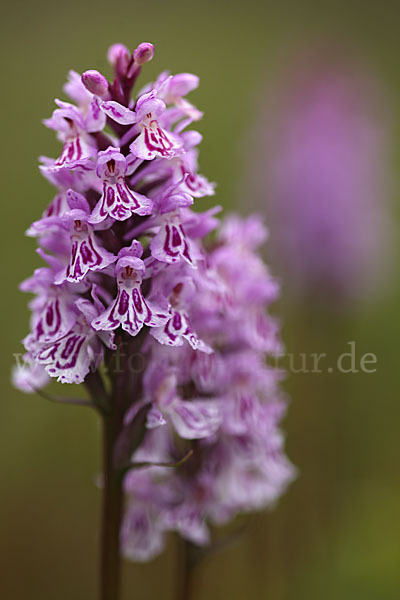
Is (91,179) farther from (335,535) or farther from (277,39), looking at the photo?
(277,39)

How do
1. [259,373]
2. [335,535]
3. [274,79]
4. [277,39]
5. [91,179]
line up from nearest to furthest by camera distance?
[91,179] → [259,373] → [335,535] → [274,79] → [277,39]

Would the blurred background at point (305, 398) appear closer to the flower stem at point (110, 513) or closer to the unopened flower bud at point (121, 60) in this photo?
the flower stem at point (110, 513)

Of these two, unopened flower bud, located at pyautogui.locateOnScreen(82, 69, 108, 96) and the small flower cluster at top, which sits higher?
unopened flower bud, located at pyautogui.locateOnScreen(82, 69, 108, 96)

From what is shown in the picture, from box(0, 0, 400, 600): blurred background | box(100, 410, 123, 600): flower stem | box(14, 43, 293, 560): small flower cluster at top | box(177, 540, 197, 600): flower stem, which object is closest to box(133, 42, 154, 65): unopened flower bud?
box(14, 43, 293, 560): small flower cluster at top

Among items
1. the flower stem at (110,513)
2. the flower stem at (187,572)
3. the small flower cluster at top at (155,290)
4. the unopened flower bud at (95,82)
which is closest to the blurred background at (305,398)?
the flower stem at (187,572)

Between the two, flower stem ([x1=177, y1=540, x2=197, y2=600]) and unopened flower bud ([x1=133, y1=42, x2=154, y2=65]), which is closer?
unopened flower bud ([x1=133, y1=42, x2=154, y2=65])

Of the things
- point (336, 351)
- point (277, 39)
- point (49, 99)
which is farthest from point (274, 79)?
point (277, 39)

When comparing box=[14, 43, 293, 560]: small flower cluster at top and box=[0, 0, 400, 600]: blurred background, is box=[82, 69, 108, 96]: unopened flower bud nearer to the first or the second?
box=[14, 43, 293, 560]: small flower cluster at top
